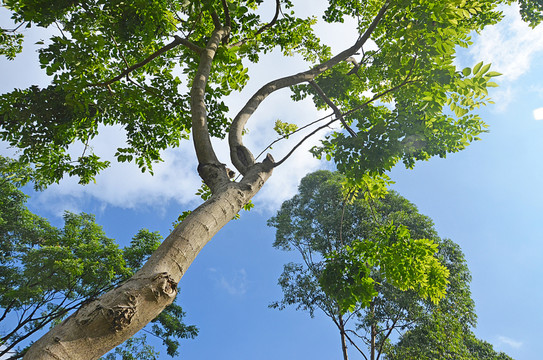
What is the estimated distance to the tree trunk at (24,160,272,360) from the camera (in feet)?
4.36

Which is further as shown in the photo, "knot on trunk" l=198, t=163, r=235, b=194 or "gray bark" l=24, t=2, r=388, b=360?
"knot on trunk" l=198, t=163, r=235, b=194

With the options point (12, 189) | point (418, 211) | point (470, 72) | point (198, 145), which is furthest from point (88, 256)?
point (418, 211)

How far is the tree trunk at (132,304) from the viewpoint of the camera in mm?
1329

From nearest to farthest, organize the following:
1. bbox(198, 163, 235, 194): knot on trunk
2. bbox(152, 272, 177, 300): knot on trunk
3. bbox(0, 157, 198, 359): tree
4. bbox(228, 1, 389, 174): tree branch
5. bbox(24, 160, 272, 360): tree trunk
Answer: bbox(24, 160, 272, 360): tree trunk, bbox(152, 272, 177, 300): knot on trunk, bbox(198, 163, 235, 194): knot on trunk, bbox(228, 1, 389, 174): tree branch, bbox(0, 157, 198, 359): tree

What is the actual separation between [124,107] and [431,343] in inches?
445

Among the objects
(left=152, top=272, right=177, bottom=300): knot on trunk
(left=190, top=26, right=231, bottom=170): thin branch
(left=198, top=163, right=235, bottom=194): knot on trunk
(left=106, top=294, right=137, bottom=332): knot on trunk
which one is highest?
(left=190, top=26, right=231, bottom=170): thin branch

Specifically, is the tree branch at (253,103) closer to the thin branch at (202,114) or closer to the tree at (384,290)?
the thin branch at (202,114)

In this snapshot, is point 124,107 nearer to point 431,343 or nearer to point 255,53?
point 255,53

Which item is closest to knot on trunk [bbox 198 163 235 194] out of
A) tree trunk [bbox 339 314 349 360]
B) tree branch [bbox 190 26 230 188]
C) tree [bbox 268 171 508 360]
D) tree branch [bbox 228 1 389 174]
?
tree branch [bbox 190 26 230 188]

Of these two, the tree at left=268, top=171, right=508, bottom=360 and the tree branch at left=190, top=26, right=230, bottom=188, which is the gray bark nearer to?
the tree branch at left=190, top=26, right=230, bottom=188

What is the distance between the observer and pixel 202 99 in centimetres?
318

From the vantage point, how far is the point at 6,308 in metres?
10.4

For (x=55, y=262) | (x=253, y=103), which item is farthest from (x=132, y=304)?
(x=55, y=262)

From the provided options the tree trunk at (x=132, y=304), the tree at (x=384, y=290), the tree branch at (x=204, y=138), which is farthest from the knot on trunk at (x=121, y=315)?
the tree at (x=384, y=290)
